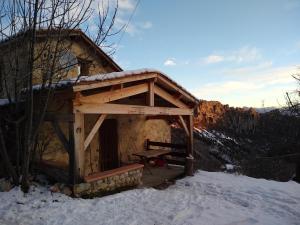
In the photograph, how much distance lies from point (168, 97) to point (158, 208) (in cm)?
403

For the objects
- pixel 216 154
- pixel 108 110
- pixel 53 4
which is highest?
pixel 53 4

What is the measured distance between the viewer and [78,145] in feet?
19.9

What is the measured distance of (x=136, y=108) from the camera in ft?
24.7

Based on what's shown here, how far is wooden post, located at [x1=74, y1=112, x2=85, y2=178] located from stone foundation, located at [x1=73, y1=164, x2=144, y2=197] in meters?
0.29

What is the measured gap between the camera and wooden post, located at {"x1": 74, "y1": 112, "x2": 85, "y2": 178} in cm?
603

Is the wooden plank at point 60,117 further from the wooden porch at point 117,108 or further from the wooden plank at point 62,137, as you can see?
the wooden plank at point 62,137

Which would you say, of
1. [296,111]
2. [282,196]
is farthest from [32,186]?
→ [296,111]

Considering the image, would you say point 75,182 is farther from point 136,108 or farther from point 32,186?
point 136,108

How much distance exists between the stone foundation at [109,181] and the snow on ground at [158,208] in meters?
0.34

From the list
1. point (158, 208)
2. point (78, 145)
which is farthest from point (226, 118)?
point (78, 145)

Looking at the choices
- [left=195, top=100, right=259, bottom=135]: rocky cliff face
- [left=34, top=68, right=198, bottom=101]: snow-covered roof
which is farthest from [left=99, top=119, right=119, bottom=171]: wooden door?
[left=195, top=100, right=259, bottom=135]: rocky cliff face

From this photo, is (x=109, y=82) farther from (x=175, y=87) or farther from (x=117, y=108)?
(x=175, y=87)

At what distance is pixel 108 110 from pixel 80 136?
0.98 meters

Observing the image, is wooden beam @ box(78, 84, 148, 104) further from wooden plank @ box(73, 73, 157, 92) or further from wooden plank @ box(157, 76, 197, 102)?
wooden plank @ box(157, 76, 197, 102)
